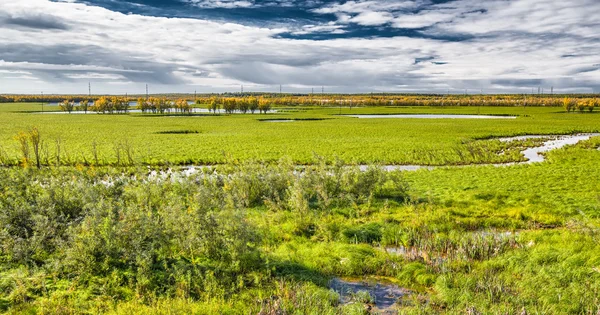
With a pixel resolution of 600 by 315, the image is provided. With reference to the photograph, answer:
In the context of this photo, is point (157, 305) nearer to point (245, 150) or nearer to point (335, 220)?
point (335, 220)

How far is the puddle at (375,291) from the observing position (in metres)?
9.30

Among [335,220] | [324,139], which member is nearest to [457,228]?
[335,220]

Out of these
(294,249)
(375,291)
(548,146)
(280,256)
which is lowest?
(375,291)

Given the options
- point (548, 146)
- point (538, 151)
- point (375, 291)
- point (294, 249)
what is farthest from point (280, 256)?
point (548, 146)

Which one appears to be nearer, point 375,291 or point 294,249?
point 375,291

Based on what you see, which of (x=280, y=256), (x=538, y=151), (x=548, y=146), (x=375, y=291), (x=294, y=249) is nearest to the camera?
(x=375, y=291)

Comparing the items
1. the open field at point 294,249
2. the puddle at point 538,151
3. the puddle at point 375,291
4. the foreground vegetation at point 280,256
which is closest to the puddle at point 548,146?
the puddle at point 538,151

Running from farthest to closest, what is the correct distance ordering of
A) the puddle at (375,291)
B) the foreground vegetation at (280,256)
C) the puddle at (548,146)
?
the puddle at (548,146) → the puddle at (375,291) → the foreground vegetation at (280,256)

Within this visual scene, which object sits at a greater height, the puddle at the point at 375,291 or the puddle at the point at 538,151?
the puddle at the point at 538,151

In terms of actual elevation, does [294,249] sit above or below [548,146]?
below

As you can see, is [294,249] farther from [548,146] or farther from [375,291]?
[548,146]

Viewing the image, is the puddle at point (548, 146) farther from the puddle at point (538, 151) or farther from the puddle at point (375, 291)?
the puddle at point (375, 291)

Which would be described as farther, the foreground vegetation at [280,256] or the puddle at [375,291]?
the puddle at [375,291]

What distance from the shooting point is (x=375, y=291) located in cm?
1004
